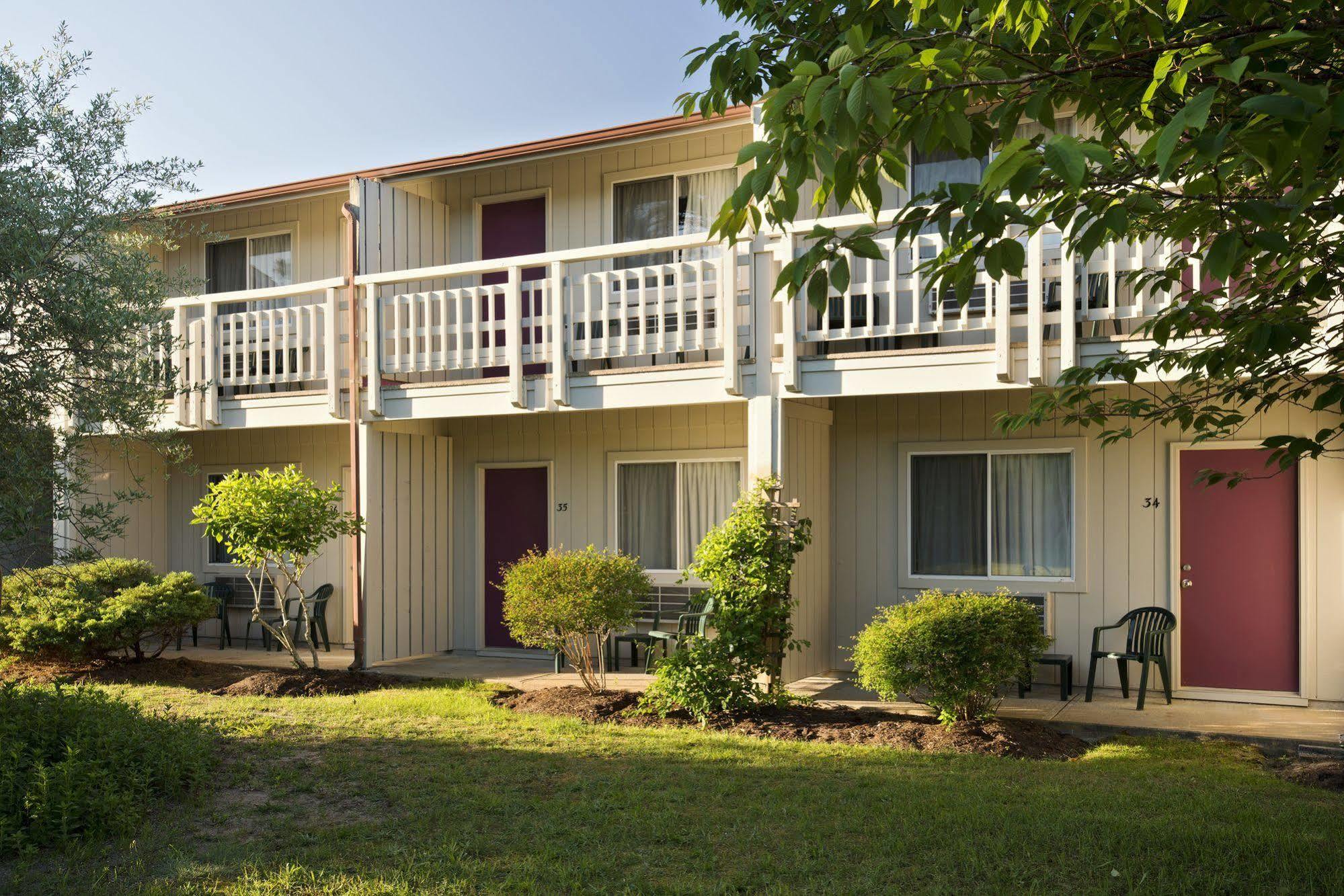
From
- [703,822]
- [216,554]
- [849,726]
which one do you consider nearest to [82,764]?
[703,822]

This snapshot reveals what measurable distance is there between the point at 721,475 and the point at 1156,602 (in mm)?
4569

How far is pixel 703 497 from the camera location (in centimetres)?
1230

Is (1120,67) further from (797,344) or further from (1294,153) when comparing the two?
(797,344)

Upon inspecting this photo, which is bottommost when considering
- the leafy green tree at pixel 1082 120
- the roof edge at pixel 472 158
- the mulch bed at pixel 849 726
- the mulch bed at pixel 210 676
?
the mulch bed at pixel 210 676

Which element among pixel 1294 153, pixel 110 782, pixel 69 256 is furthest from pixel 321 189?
pixel 1294 153

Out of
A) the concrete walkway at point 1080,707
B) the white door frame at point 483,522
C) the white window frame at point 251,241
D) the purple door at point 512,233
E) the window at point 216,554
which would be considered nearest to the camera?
the concrete walkway at point 1080,707

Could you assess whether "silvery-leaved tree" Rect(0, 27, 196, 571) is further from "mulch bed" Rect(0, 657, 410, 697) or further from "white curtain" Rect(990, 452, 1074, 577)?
"white curtain" Rect(990, 452, 1074, 577)

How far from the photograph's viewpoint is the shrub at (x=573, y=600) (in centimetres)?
988

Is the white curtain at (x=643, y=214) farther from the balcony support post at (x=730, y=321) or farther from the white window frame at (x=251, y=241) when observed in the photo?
the white window frame at (x=251, y=241)

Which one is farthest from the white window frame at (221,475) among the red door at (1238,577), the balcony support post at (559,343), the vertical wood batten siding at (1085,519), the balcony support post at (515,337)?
the red door at (1238,577)

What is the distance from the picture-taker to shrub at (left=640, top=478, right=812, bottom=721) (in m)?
8.99

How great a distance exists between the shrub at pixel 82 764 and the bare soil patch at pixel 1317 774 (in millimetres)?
6983

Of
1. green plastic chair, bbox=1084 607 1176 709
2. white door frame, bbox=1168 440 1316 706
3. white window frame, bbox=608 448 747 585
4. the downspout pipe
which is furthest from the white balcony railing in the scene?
green plastic chair, bbox=1084 607 1176 709

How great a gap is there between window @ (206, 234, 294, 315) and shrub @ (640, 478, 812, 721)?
8217 mm
